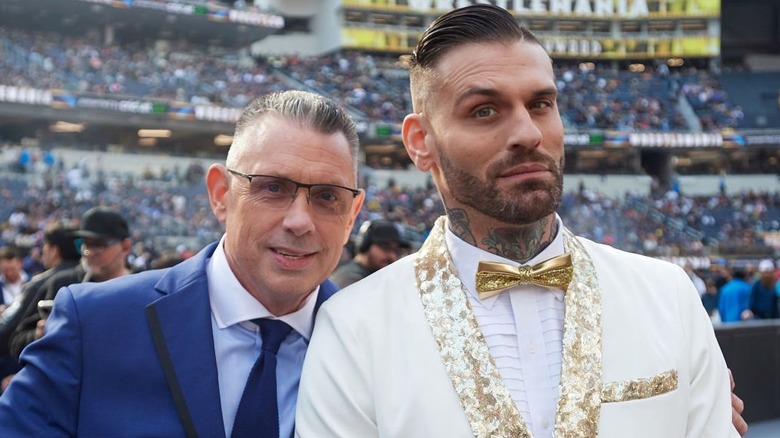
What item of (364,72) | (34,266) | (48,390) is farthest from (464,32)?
(364,72)

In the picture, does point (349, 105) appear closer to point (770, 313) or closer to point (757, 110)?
point (757, 110)

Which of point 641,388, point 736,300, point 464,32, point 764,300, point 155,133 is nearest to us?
point 641,388

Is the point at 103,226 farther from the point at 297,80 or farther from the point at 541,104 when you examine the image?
the point at 297,80

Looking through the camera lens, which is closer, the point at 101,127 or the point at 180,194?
the point at 180,194

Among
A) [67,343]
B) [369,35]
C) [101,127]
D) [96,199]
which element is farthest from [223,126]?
[67,343]

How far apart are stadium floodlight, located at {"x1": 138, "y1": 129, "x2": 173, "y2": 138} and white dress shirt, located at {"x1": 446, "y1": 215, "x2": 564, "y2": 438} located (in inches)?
1305

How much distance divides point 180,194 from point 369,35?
21.8m

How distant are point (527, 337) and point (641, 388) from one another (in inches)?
9.9

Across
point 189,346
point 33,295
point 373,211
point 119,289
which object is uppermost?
point 119,289

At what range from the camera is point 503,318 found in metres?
2.04

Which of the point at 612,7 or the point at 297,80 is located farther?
the point at 612,7

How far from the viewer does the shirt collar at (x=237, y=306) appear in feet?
7.58

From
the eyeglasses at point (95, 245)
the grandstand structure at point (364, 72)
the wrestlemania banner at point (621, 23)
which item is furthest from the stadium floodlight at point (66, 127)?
the eyeglasses at point (95, 245)

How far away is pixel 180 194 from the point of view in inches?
1049
